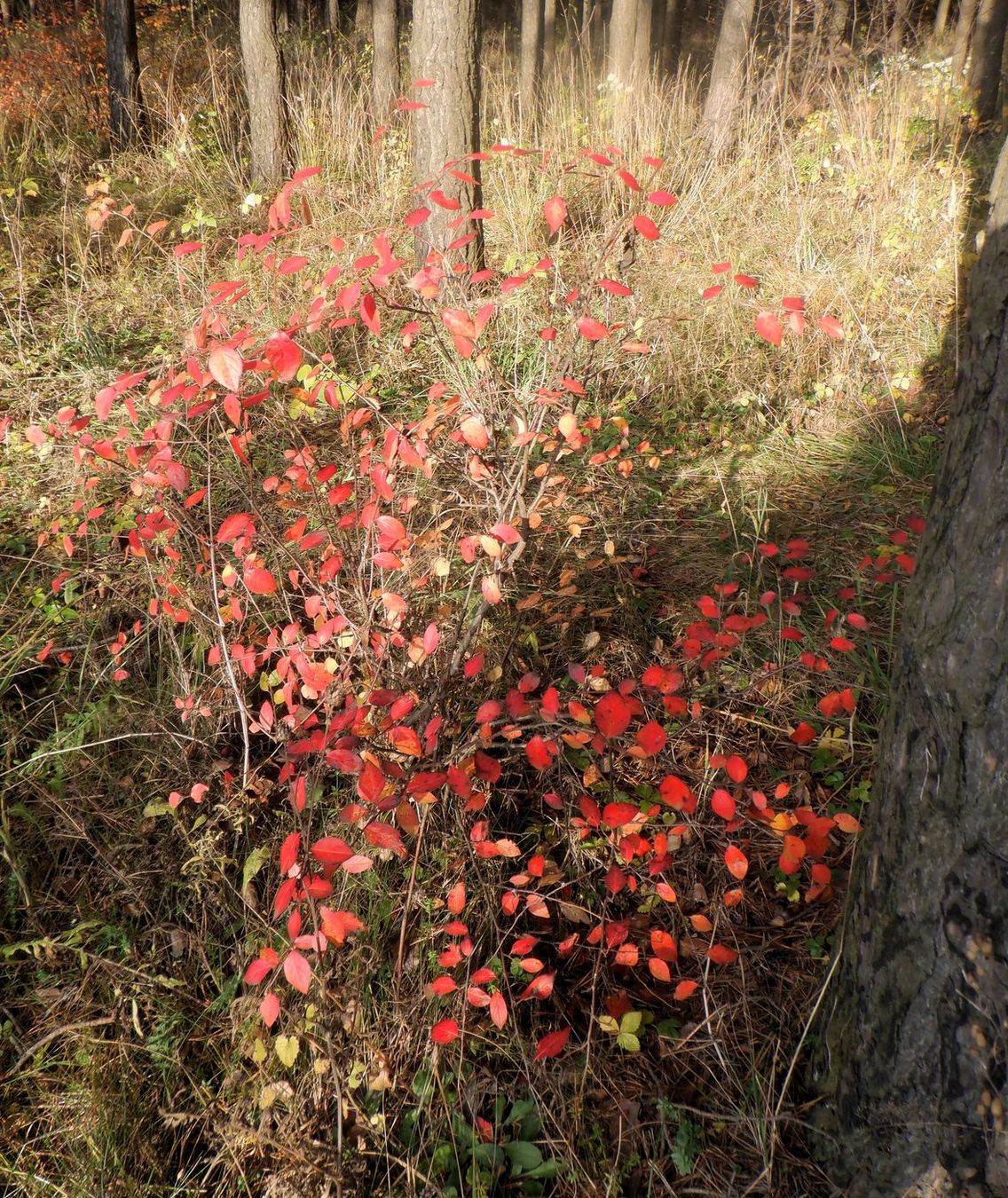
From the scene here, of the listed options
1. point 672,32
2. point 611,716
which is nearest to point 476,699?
point 611,716

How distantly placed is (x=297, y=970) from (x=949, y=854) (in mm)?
1027

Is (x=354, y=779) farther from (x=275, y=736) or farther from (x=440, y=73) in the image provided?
(x=440, y=73)

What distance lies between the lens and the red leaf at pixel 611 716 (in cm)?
169

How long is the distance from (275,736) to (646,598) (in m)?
1.18

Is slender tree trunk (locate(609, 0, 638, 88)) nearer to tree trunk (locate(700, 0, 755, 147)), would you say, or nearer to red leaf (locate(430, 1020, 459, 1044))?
tree trunk (locate(700, 0, 755, 147))

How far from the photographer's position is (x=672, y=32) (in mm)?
12992

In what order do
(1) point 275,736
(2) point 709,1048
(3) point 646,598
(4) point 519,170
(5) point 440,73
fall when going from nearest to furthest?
(2) point 709,1048 → (1) point 275,736 → (3) point 646,598 → (5) point 440,73 → (4) point 519,170

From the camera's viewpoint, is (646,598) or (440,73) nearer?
(646,598)

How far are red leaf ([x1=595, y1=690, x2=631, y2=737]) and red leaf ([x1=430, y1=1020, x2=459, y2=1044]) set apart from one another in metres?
0.63

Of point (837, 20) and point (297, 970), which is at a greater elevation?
point (837, 20)

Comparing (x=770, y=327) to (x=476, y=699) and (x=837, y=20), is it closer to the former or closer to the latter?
(x=476, y=699)

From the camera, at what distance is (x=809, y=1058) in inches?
55.7

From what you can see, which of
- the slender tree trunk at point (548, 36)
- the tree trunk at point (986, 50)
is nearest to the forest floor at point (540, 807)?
the tree trunk at point (986, 50)

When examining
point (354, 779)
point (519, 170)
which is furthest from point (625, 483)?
point (519, 170)
